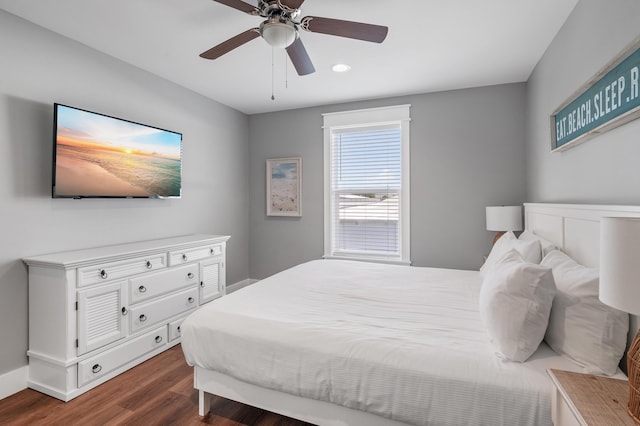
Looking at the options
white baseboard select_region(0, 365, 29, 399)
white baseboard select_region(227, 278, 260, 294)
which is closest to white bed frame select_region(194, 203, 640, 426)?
white baseboard select_region(0, 365, 29, 399)

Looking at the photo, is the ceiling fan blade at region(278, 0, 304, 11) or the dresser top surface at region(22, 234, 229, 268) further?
the dresser top surface at region(22, 234, 229, 268)

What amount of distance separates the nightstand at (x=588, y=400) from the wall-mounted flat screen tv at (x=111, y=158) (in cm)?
315

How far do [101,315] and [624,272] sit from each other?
2885 mm

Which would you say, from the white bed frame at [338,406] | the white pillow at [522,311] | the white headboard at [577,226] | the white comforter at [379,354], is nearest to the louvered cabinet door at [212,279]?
the white comforter at [379,354]

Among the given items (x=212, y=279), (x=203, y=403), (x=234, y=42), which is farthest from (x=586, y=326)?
(x=212, y=279)

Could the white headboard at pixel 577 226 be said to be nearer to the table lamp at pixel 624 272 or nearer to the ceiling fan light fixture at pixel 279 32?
the table lamp at pixel 624 272

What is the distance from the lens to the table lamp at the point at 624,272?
83 centimetres

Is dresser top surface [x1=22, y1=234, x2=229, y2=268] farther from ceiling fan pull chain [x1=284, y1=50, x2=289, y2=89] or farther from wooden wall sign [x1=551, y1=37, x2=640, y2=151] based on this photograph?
wooden wall sign [x1=551, y1=37, x2=640, y2=151]

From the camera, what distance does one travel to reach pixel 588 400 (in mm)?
971

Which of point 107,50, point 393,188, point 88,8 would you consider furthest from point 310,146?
point 88,8

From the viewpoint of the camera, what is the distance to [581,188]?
200cm

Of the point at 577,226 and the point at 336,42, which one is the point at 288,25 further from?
the point at 577,226

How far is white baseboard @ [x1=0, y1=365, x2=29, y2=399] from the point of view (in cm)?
213

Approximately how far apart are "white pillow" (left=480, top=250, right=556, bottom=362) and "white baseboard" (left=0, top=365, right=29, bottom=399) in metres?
3.05
